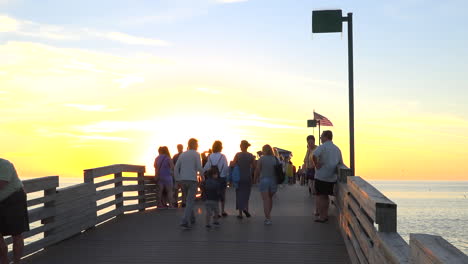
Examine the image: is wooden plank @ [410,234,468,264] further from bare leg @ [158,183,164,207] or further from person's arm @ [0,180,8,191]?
bare leg @ [158,183,164,207]

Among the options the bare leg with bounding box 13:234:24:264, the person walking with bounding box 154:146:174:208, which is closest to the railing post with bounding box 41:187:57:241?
the bare leg with bounding box 13:234:24:264

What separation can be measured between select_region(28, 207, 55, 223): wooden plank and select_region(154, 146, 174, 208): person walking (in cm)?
683

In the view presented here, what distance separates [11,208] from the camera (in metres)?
8.49

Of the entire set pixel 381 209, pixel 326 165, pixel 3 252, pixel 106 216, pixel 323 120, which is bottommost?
pixel 106 216

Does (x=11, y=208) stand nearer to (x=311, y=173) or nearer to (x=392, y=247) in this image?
(x=392, y=247)

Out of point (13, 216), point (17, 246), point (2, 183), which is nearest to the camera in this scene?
point (2, 183)

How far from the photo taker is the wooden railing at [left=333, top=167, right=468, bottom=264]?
11.2 ft

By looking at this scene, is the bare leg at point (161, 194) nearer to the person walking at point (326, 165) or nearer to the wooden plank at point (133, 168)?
the wooden plank at point (133, 168)

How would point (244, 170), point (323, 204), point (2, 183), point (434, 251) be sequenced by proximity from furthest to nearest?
1. point (244, 170)
2. point (323, 204)
3. point (2, 183)
4. point (434, 251)

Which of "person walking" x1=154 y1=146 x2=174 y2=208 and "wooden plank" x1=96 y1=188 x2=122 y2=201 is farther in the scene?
"person walking" x1=154 y1=146 x2=174 y2=208

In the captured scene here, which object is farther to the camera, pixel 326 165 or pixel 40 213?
pixel 326 165

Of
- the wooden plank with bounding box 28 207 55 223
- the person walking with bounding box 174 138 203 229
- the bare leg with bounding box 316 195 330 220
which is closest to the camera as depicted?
the wooden plank with bounding box 28 207 55 223

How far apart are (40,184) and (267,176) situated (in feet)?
17.0

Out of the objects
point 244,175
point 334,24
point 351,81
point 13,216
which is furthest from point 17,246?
point 334,24
